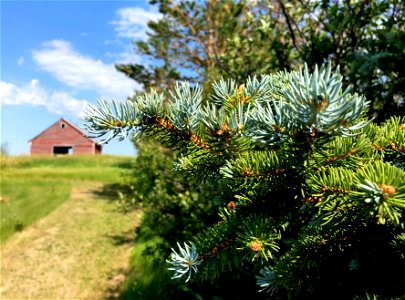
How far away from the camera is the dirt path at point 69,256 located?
1045 cm

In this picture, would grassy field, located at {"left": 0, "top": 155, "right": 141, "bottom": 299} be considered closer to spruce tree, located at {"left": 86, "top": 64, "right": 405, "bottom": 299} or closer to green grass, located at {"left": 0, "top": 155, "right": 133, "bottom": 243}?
green grass, located at {"left": 0, "top": 155, "right": 133, "bottom": 243}

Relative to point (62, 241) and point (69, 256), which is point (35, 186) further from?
point (69, 256)

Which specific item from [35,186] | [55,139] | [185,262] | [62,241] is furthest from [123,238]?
[55,139]

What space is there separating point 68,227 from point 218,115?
1590 cm

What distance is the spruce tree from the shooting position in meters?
1.29

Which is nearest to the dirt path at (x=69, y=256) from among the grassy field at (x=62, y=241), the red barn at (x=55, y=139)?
the grassy field at (x=62, y=241)

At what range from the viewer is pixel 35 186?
23891 mm

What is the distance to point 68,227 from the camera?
623 inches

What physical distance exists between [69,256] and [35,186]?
41.5ft

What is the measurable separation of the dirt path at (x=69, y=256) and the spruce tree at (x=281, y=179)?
9101mm

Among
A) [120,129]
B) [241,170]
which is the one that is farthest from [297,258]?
[120,129]

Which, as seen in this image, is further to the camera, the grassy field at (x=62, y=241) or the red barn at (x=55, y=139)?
the red barn at (x=55, y=139)

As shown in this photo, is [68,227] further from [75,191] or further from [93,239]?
[75,191]

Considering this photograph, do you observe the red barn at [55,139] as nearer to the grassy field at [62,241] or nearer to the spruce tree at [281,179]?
the grassy field at [62,241]
